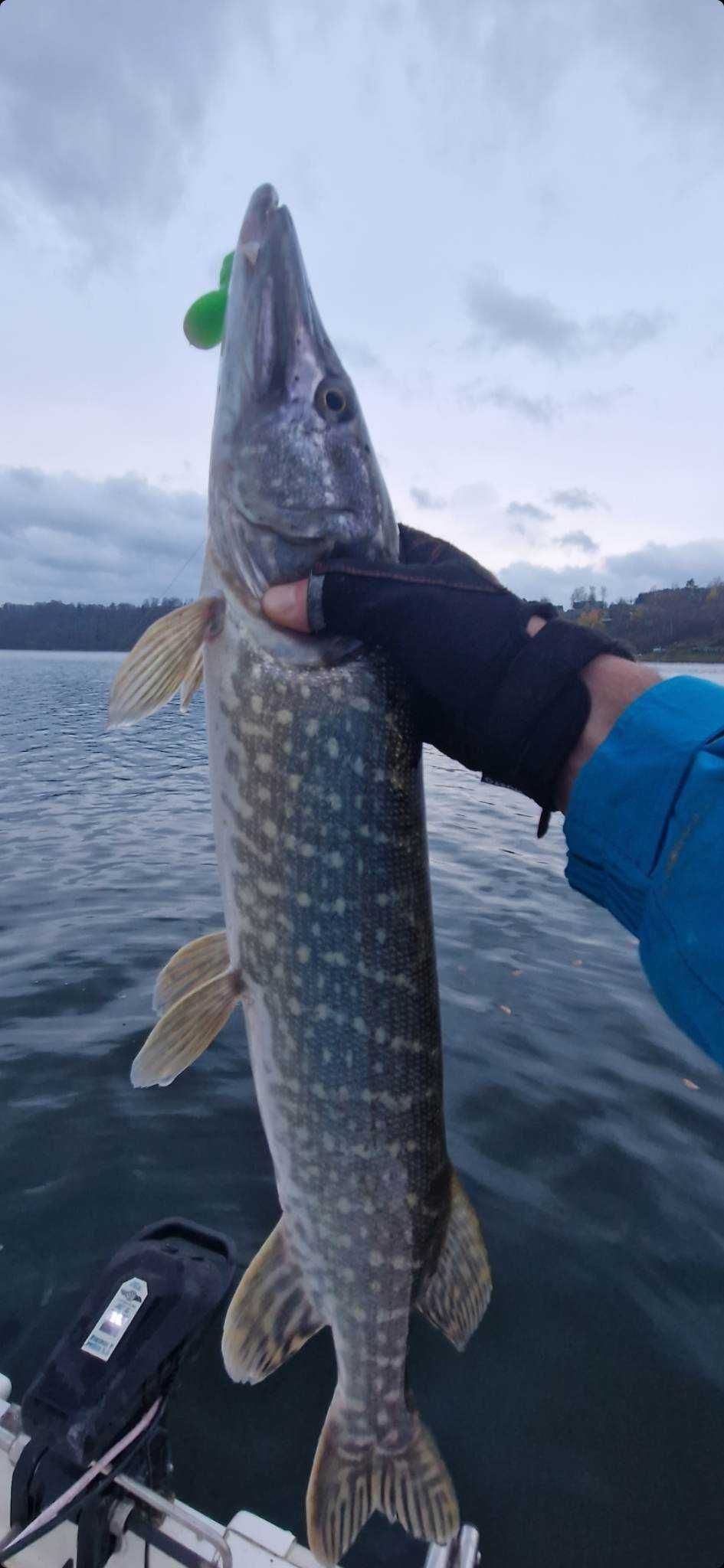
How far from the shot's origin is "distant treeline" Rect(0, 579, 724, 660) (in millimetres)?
85250

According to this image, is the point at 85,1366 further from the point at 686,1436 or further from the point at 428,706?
the point at 686,1436

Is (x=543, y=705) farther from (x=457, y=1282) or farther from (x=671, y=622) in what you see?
(x=671, y=622)

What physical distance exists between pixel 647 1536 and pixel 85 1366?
245 centimetres

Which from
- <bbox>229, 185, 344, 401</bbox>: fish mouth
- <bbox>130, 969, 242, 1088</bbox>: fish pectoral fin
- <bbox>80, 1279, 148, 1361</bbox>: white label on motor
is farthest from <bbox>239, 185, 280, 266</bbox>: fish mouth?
<bbox>80, 1279, 148, 1361</bbox>: white label on motor

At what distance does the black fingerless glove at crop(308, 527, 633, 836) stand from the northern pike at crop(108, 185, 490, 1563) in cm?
15

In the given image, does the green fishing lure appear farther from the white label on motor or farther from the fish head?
the white label on motor

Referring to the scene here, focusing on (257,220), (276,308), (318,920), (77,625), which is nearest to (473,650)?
(318,920)

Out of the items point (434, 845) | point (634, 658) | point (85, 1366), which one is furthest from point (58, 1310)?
point (434, 845)

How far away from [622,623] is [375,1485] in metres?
94.0

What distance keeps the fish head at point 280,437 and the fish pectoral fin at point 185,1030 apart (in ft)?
4.20

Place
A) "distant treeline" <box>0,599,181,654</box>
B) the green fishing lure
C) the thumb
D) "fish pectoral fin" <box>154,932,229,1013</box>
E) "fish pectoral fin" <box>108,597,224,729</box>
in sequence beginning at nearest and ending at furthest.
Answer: the thumb, "fish pectoral fin" <box>108,597,224,729</box>, "fish pectoral fin" <box>154,932,229,1013</box>, the green fishing lure, "distant treeline" <box>0,599,181,654</box>

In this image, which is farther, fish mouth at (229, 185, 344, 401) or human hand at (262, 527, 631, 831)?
fish mouth at (229, 185, 344, 401)

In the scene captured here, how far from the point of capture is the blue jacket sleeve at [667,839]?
1716mm

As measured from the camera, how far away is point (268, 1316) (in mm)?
2531
